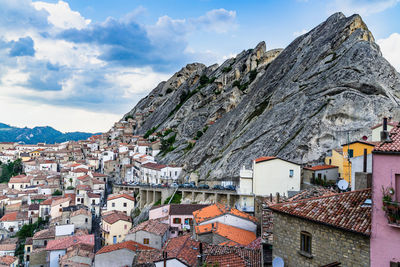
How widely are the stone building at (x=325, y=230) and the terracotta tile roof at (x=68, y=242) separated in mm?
35624

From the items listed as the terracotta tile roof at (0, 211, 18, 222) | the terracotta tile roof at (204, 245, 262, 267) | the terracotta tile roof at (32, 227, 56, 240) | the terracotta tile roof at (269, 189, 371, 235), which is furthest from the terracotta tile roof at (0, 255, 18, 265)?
the terracotta tile roof at (269, 189, 371, 235)

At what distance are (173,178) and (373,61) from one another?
130 ft

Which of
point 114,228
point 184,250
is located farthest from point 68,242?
point 184,250

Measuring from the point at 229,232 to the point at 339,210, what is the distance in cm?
1607

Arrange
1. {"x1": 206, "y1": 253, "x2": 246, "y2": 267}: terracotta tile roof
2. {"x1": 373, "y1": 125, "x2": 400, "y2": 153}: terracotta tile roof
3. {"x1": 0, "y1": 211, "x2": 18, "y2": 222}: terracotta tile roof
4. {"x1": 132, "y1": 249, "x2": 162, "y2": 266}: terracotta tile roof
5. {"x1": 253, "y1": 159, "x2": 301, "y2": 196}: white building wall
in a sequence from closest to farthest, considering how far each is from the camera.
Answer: {"x1": 373, "y1": 125, "x2": 400, "y2": 153}: terracotta tile roof < {"x1": 206, "y1": 253, "x2": 246, "y2": 267}: terracotta tile roof < {"x1": 132, "y1": 249, "x2": 162, "y2": 266}: terracotta tile roof < {"x1": 253, "y1": 159, "x2": 301, "y2": 196}: white building wall < {"x1": 0, "y1": 211, "x2": 18, "y2": 222}: terracotta tile roof

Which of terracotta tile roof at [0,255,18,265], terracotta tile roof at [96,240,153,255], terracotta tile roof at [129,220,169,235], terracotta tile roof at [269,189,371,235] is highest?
terracotta tile roof at [269,189,371,235]

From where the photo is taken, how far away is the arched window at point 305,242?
36.3 ft

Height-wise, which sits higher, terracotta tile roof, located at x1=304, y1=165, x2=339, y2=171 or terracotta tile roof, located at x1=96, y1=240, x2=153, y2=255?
terracotta tile roof, located at x1=304, y1=165, x2=339, y2=171

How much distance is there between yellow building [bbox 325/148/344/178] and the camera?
34.9 metres

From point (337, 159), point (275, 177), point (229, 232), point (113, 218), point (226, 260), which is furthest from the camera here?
point (113, 218)

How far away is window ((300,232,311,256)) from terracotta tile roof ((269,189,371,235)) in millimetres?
681

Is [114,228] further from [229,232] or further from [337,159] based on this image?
[337,159]

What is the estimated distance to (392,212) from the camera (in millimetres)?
8539

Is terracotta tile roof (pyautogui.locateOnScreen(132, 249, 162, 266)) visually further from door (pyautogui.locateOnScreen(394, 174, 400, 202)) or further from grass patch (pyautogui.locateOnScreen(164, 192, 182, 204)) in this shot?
grass patch (pyautogui.locateOnScreen(164, 192, 182, 204))
